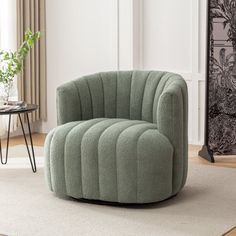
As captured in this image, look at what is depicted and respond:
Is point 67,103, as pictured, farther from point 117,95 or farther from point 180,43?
point 180,43

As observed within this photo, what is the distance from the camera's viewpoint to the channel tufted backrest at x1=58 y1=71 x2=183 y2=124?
452 cm

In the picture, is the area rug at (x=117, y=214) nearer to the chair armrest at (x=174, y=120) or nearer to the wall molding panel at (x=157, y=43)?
the chair armrest at (x=174, y=120)

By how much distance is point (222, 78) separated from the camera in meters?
5.48

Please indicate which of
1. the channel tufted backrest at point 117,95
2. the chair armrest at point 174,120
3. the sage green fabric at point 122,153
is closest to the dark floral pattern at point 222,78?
the channel tufted backrest at point 117,95

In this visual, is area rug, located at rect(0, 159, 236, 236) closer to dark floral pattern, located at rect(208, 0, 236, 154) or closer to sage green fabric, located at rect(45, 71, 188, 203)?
sage green fabric, located at rect(45, 71, 188, 203)

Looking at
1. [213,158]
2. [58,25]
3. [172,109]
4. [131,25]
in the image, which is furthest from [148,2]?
[172,109]

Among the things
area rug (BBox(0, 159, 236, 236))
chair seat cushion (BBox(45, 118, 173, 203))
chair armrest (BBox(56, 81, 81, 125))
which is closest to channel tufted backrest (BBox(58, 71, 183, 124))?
chair armrest (BBox(56, 81, 81, 125))

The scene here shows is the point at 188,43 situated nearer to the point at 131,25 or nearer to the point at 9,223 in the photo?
the point at 131,25

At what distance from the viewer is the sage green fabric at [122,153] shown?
158 inches

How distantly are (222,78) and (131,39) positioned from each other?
41.0 inches

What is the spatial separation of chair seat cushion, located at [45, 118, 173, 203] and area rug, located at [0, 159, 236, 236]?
10cm

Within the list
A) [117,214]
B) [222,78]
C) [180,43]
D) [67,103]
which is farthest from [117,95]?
[180,43]

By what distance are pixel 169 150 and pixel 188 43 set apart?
2106 millimetres

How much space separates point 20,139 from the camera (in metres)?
6.53
